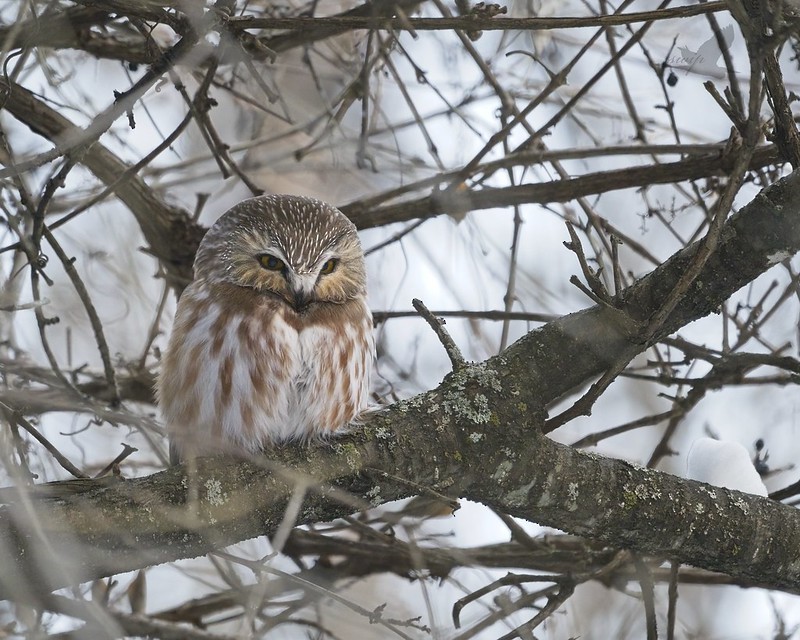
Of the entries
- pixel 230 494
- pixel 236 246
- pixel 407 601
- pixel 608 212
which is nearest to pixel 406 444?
pixel 230 494

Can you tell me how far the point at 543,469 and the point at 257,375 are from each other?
103cm

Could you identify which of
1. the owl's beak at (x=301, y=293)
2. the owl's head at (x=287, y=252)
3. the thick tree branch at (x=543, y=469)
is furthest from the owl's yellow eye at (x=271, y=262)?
the thick tree branch at (x=543, y=469)

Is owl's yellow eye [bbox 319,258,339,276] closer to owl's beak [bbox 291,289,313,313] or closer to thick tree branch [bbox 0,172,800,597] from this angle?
owl's beak [bbox 291,289,313,313]

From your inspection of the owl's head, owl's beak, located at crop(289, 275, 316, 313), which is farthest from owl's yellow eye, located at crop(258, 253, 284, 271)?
owl's beak, located at crop(289, 275, 316, 313)

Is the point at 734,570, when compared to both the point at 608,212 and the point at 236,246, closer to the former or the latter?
the point at 236,246

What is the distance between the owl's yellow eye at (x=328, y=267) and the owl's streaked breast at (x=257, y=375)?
241 millimetres

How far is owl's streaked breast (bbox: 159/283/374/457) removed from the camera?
3180mm

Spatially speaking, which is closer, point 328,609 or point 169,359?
point 169,359

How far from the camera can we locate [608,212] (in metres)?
5.98

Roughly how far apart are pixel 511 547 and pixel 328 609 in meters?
0.79

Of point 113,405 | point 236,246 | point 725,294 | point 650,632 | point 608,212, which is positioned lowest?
point 650,632

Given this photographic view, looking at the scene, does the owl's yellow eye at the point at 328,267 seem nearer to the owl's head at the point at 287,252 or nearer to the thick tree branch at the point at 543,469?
the owl's head at the point at 287,252

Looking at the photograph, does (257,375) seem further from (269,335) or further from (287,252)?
(287,252)

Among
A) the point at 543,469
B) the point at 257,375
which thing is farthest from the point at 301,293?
the point at 543,469
